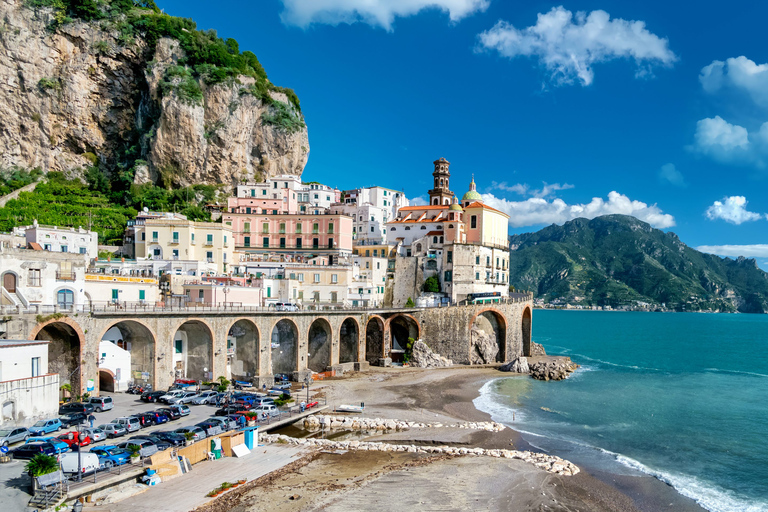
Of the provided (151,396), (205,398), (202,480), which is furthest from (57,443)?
(205,398)

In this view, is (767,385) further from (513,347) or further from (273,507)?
(273,507)

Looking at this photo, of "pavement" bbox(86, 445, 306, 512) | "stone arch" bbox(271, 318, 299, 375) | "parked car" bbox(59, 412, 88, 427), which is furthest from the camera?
"stone arch" bbox(271, 318, 299, 375)

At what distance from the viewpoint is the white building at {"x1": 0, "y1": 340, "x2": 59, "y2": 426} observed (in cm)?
3259

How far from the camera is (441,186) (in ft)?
352

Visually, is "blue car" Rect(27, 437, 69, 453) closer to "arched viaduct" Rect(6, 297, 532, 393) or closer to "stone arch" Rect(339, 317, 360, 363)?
"arched viaduct" Rect(6, 297, 532, 393)

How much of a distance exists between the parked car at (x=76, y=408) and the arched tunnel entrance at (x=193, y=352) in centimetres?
1195

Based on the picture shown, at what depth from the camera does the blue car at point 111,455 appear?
91.8 ft

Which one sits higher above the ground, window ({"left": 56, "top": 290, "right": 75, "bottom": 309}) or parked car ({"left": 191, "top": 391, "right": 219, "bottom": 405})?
window ({"left": 56, "top": 290, "right": 75, "bottom": 309})

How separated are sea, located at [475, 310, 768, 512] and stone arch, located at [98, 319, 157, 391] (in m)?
31.1

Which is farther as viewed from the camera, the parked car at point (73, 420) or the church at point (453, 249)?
the church at point (453, 249)

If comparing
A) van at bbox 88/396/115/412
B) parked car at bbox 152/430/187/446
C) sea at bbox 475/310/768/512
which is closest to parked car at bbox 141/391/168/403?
van at bbox 88/396/115/412

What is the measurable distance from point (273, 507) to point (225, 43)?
109 meters

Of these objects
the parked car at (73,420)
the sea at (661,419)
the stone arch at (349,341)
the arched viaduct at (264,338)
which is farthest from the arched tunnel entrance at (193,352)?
the sea at (661,419)

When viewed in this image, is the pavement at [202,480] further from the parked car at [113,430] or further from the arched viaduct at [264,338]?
the arched viaduct at [264,338]
